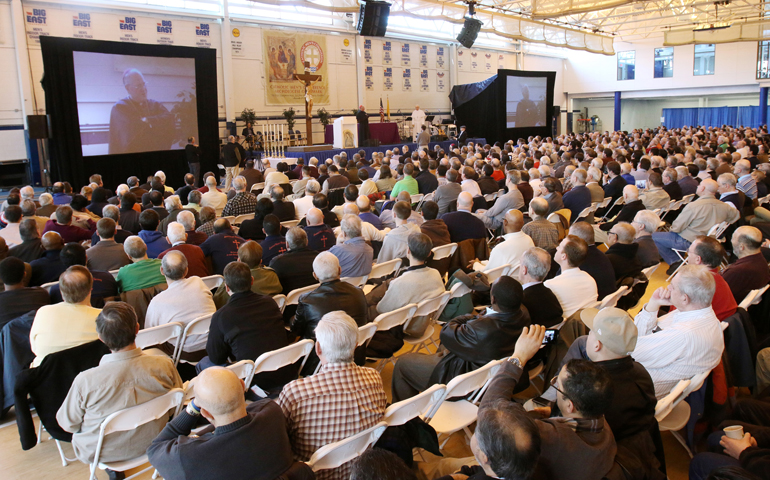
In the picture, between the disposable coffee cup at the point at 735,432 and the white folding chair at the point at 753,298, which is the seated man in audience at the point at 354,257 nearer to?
the white folding chair at the point at 753,298

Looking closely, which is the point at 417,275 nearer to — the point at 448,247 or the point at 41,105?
the point at 448,247

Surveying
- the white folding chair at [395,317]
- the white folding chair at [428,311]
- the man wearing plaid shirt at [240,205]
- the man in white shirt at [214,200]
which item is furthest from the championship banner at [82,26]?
the white folding chair at [395,317]

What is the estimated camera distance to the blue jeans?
5.85 metres

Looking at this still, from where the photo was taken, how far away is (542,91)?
75.5 feet

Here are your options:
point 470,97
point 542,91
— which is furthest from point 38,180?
point 542,91

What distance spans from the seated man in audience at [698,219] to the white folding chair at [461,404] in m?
3.91

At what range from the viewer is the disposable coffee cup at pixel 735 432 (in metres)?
2.30

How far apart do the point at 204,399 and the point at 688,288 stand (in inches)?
95.7

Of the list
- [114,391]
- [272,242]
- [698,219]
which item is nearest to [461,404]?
[114,391]

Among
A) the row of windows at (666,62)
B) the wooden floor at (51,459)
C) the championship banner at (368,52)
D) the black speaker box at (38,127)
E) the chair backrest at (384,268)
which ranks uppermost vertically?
the row of windows at (666,62)

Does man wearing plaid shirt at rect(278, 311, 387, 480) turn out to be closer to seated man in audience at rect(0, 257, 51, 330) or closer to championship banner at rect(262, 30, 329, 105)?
seated man in audience at rect(0, 257, 51, 330)

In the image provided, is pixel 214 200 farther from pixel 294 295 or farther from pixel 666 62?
pixel 666 62

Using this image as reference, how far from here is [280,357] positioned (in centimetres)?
276

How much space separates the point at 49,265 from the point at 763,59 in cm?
3105
